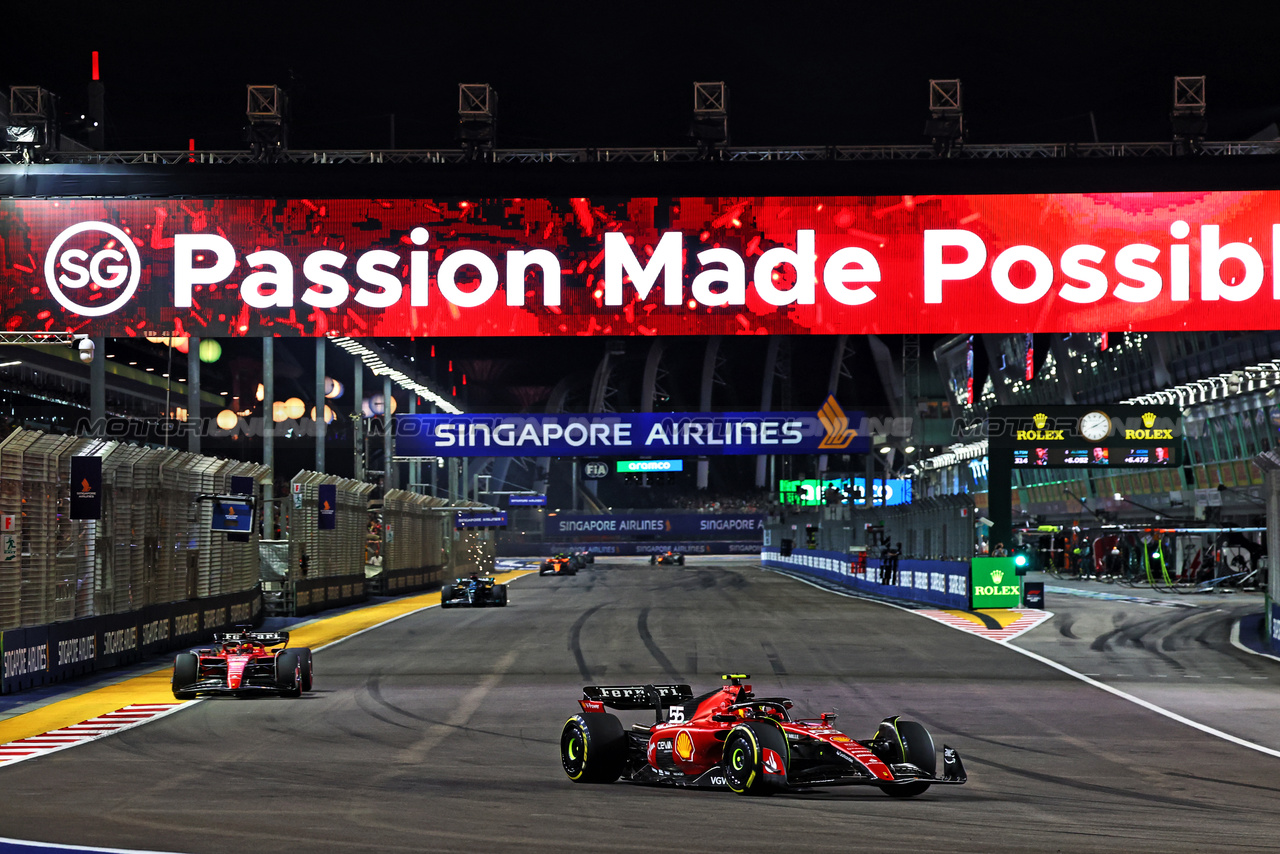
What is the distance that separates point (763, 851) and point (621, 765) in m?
3.19

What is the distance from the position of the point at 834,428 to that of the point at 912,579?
1236cm

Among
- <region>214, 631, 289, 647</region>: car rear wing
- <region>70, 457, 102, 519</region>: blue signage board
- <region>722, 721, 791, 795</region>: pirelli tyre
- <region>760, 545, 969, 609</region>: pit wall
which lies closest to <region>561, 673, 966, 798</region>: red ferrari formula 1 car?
<region>722, 721, 791, 795</region>: pirelli tyre

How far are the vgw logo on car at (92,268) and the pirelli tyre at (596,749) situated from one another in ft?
63.8

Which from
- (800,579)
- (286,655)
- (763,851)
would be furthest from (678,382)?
(763,851)

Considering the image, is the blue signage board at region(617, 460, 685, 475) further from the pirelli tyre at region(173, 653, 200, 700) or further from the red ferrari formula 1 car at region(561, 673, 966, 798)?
the red ferrari formula 1 car at region(561, 673, 966, 798)

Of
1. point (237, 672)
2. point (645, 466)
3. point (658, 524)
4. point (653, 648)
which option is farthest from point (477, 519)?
point (658, 524)

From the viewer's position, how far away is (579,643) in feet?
92.3

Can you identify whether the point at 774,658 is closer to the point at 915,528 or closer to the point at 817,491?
the point at 915,528

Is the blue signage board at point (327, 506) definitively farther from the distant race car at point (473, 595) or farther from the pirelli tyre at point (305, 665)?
the pirelli tyre at point (305, 665)

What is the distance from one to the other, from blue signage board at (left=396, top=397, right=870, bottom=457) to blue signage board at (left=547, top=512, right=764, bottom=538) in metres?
57.7

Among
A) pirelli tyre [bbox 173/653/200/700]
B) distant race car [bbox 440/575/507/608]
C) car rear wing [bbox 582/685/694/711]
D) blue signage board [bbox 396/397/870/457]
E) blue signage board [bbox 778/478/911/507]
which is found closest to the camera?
car rear wing [bbox 582/685/694/711]

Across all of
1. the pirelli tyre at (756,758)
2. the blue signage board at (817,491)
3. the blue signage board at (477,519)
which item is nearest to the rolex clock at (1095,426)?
the blue signage board at (477,519)

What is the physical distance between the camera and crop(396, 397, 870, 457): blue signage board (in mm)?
54812

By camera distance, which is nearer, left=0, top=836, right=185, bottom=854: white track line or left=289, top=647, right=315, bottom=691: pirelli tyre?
left=0, top=836, right=185, bottom=854: white track line
